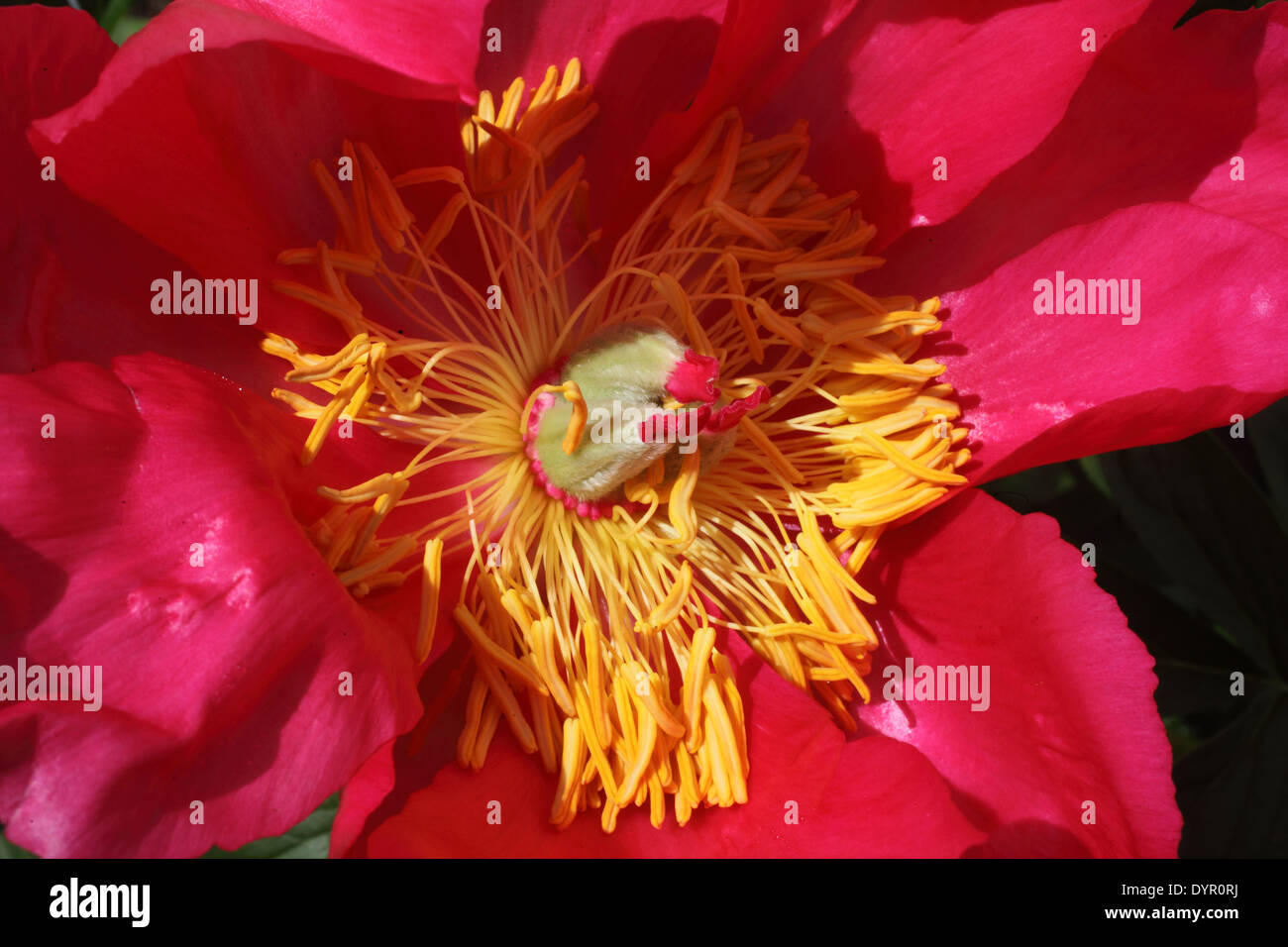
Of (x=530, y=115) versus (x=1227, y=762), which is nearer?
(x=530, y=115)

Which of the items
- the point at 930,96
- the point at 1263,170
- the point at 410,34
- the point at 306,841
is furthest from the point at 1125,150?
the point at 306,841

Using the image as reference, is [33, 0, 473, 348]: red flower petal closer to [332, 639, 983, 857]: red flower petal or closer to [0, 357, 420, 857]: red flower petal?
[0, 357, 420, 857]: red flower petal

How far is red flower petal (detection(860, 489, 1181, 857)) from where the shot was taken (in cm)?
145

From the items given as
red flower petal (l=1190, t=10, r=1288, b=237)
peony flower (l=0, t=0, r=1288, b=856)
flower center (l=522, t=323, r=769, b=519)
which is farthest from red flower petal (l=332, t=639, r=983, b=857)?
red flower petal (l=1190, t=10, r=1288, b=237)

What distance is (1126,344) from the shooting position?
1.62m

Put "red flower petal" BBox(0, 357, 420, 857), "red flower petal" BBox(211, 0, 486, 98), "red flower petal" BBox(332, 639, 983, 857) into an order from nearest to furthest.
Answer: "red flower petal" BBox(0, 357, 420, 857) < "red flower petal" BBox(211, 0, 486, 98) < "red flower petal" BBox(332, 639, 983, 857)

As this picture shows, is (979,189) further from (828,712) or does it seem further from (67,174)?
(67,174)

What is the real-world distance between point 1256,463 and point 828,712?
136 centimetres

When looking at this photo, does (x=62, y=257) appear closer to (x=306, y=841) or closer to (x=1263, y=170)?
(x=306, y=841)

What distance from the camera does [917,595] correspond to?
1670 mm

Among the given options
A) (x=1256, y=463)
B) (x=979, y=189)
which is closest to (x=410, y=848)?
(x=979, y=189)

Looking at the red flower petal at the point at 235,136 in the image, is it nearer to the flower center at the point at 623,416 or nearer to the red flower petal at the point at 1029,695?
the flower center at the point at 623,416

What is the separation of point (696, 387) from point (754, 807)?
1.77ft

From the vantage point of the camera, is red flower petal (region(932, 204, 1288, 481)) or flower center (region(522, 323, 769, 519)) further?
flower center (region(522, 323, 769, 519))
